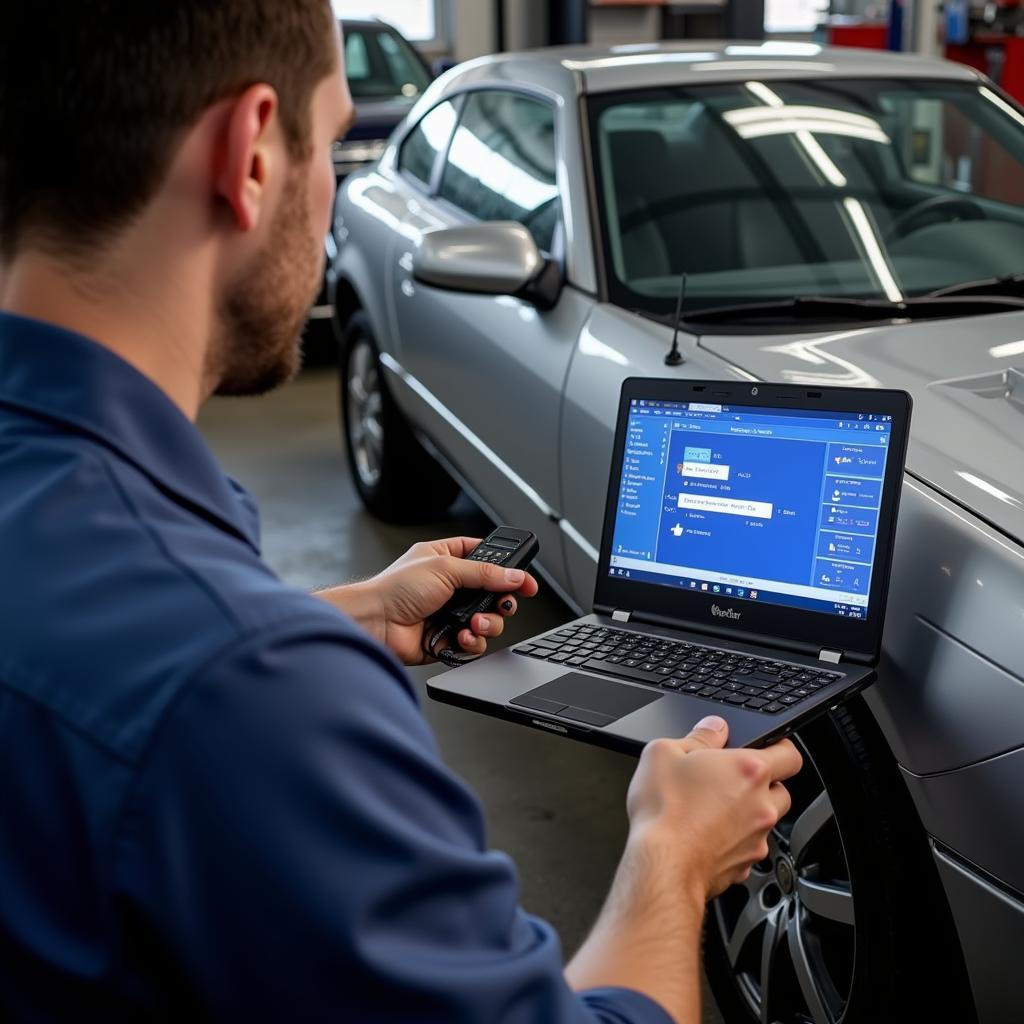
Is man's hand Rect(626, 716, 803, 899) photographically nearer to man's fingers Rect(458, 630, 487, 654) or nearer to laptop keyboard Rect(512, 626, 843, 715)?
laptop keyboard Rect(512, 626, 843, 715)

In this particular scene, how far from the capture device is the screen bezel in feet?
5.49

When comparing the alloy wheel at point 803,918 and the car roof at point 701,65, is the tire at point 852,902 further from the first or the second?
the car roof at point 701,65

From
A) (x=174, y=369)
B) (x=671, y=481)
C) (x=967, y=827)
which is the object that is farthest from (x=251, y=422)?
(x=174, y=369)

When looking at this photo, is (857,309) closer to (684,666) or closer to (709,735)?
(684,666)

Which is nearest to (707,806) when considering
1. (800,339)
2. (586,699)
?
(586,699)

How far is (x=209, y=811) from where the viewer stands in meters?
0.72

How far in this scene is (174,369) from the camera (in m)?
0.93

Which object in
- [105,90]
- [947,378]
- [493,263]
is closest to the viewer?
[105,90]

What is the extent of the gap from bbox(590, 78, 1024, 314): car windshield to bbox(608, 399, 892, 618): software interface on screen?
721mm

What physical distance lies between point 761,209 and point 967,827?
1.48 m

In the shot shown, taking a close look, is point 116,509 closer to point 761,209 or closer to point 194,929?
point 194,929

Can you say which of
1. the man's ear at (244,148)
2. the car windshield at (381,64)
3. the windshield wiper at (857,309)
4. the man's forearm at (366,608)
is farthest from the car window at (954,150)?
the car windshield at (381,64)

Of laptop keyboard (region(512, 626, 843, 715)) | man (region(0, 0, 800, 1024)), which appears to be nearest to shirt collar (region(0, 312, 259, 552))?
man (region(0, 0, 800, 1024))

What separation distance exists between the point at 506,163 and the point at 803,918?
194cm
